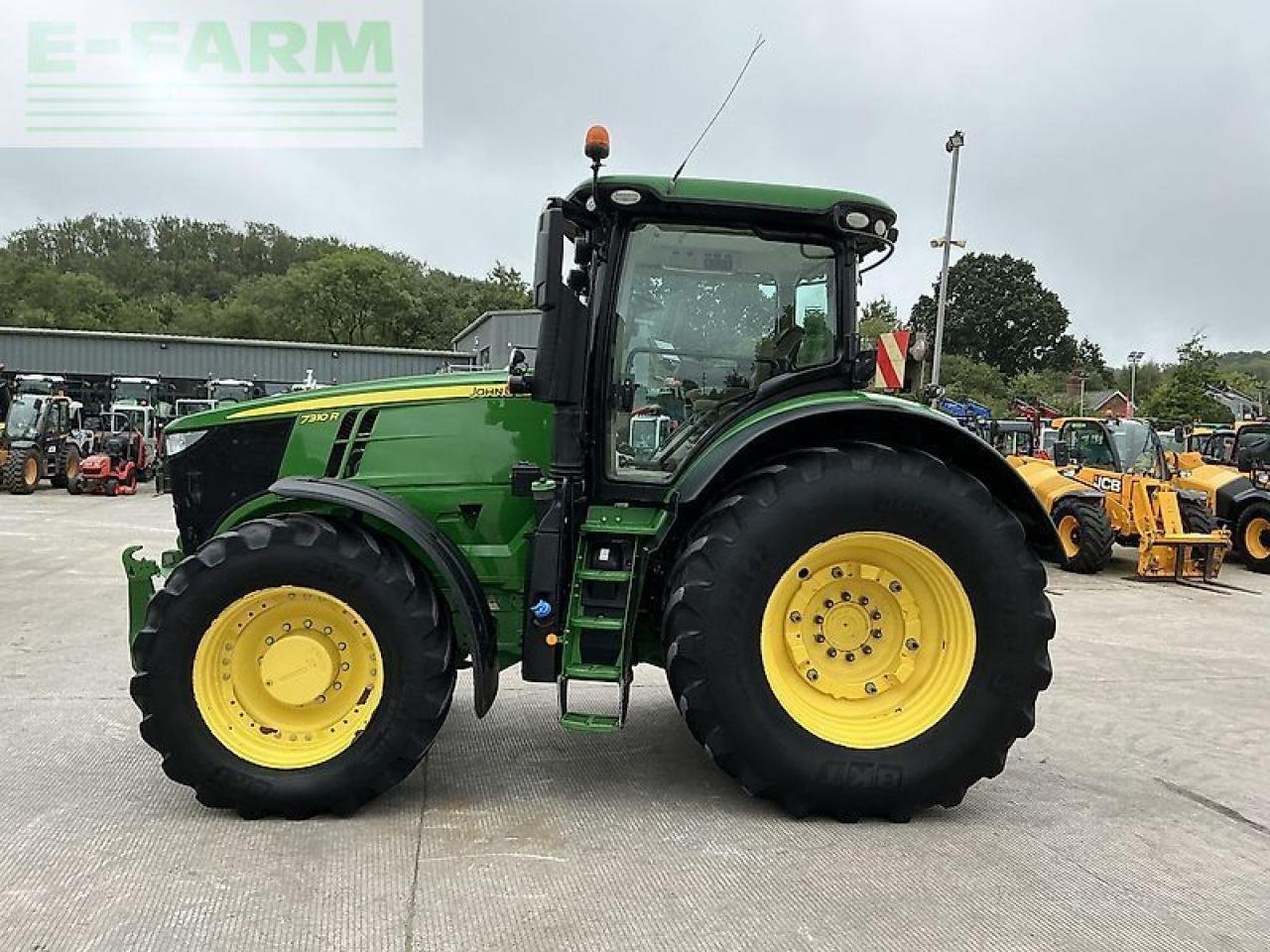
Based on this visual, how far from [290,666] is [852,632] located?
2.15 m

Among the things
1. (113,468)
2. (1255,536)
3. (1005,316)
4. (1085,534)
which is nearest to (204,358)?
(113,468)

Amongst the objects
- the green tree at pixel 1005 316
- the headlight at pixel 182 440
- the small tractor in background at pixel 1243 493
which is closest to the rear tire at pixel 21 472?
the headlight at pixel 182 440

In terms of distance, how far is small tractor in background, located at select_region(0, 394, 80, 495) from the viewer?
61.9 feet

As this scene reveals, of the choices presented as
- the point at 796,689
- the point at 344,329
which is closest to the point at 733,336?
the point at 796,689

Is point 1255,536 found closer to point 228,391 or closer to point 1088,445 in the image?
point 1088,445

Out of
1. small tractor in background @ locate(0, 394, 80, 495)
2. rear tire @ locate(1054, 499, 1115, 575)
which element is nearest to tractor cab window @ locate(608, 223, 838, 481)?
rear tire @ locate(1054, 499, 1115, 575)

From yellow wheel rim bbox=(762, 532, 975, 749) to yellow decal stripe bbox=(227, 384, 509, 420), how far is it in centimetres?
147

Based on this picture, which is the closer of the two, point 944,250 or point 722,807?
point 722,807

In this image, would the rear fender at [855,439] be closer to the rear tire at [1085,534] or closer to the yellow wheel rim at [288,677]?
the yellow wheel rim at [288,677]

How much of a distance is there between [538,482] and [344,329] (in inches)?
2243

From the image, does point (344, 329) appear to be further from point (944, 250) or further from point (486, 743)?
point (486, 743)

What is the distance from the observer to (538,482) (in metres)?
3.78

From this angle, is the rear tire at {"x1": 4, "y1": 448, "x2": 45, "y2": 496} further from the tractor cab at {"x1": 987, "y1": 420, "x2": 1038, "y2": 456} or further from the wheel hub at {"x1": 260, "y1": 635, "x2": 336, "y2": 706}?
the wheel hub at {"x1": 260, "y1": 635, "x2": 336, "y2": 706}

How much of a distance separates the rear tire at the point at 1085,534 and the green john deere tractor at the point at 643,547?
8.10 metres
